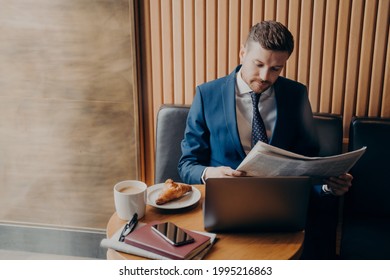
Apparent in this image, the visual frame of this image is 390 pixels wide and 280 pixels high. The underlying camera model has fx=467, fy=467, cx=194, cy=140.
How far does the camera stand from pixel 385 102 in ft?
7.74

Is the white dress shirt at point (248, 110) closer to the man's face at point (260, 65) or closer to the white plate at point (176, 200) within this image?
Answer: the man's face at point (260, 65)

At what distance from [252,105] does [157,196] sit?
610 mm

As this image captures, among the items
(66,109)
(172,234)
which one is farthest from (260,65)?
(66,109)

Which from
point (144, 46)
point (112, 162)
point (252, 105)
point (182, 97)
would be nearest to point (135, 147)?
point (112, 162)

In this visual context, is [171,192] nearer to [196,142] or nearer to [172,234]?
[172,234]

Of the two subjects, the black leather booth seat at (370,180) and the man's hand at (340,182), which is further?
the black leather booth seat at (370,180)

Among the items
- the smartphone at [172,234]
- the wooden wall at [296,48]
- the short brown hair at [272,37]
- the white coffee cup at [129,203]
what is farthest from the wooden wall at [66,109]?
the smartphone at [172,234]

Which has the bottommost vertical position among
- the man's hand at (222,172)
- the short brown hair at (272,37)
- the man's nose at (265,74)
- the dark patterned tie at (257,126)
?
the man's hand at (222,172)

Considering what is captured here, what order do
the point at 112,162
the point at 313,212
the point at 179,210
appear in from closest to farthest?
1. the point at 179,210
2. the point at 313,212
3. the point at 112,162

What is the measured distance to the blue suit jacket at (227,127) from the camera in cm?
204

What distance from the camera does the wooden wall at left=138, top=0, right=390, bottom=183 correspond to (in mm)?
2320

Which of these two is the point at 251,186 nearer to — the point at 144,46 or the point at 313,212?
the point at 313,212

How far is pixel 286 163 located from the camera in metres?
1.37

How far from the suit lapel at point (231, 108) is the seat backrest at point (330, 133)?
0.50m
